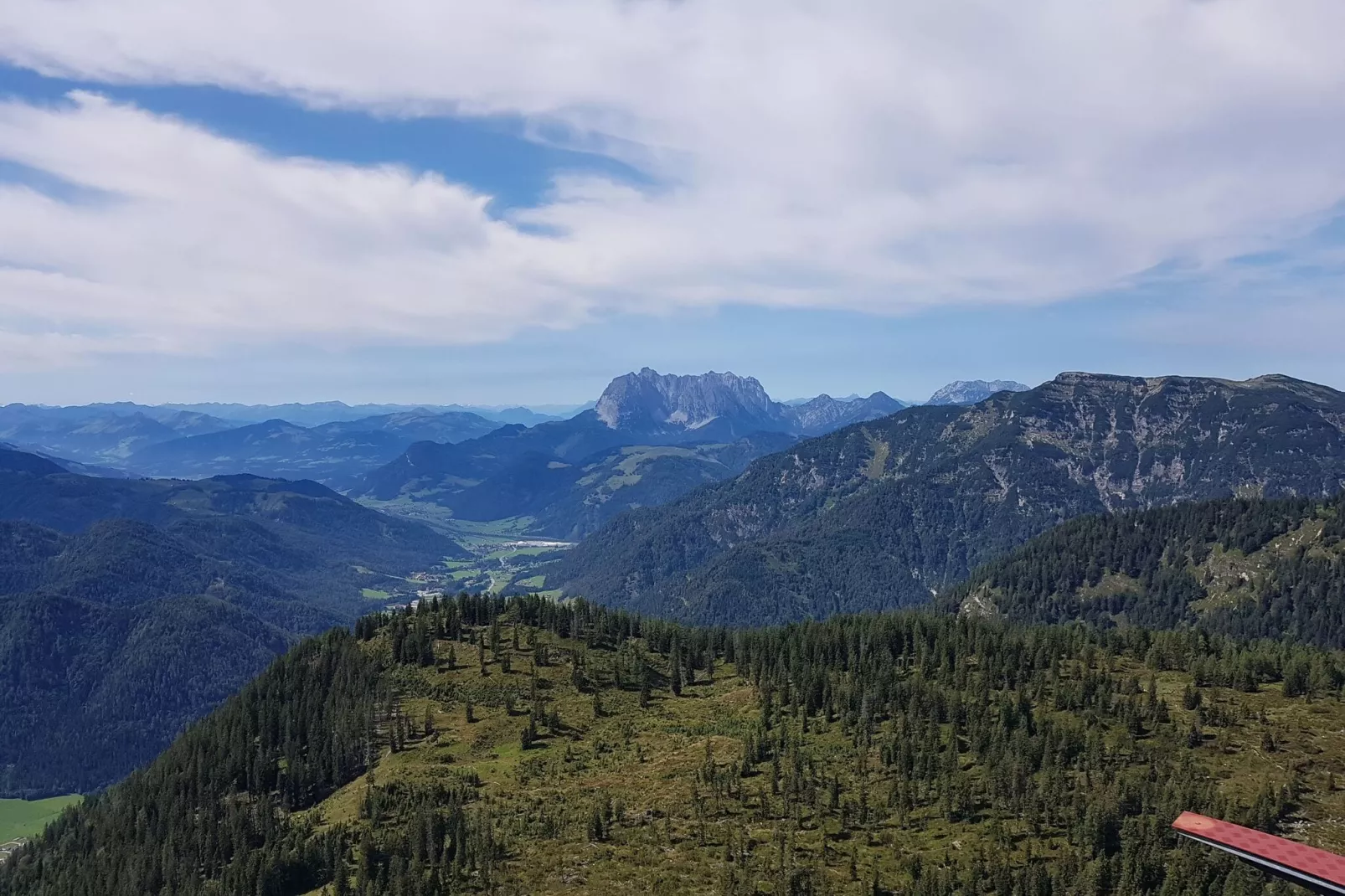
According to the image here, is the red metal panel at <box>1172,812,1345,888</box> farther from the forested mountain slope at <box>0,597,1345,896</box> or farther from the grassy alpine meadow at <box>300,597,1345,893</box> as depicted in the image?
the grassy alpine meadow at <box>300,597,1345,893</box>

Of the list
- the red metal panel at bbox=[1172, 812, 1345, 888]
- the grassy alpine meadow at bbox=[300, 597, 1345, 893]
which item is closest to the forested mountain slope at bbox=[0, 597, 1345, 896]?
the grassy alpine meadow at bbox=[300, 597, 1345, 893]

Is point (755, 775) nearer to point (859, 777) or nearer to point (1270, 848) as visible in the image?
point (859, 777)

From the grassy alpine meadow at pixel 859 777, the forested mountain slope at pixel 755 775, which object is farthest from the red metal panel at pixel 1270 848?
the grassy alpine meadow at pixel 859 777

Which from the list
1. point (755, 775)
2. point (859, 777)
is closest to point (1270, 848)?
point (859, 777)

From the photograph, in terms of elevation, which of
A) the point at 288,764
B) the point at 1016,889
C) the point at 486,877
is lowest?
the point at 288,764

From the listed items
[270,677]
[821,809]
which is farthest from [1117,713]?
[270,677]

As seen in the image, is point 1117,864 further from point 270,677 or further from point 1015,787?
point 270,677
